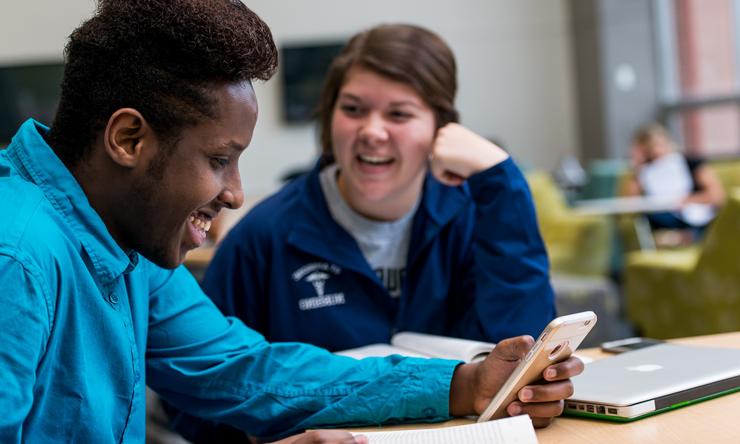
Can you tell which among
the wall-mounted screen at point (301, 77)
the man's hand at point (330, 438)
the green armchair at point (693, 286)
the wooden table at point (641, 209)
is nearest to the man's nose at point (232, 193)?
the man's hand at point (330, 438)

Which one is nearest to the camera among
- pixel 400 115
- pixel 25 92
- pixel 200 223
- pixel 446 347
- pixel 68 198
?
pixel 68 198

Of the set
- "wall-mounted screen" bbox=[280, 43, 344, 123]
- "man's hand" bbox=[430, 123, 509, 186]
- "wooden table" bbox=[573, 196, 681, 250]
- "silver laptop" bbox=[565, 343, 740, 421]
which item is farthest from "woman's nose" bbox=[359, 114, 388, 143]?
"wall-mounted screen" bbox=[280, 43, 344, 123]

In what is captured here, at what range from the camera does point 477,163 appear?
1.74 meters

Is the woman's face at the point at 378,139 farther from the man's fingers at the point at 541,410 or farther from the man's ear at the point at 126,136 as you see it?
the man's ear at the point at 126,136

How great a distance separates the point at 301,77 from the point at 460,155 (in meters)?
7.08

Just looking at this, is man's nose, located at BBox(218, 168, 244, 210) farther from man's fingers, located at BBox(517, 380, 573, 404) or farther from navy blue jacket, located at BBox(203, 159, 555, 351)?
navy blue jacket, located at BBox(203, 159, 555, 351)

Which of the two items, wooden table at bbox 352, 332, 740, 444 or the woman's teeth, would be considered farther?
the woman's teeth

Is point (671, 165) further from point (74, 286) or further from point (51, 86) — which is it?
point (74, 286)

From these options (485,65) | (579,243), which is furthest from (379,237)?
(485,65)

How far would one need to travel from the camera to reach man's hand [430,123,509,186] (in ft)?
5.69

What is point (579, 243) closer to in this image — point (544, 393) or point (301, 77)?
point (301, 77)

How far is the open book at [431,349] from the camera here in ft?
4.45

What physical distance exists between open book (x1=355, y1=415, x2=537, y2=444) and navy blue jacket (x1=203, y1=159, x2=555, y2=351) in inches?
23.7

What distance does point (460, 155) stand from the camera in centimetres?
174
